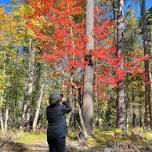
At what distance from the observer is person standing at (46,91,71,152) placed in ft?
25.0

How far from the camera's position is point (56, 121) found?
7.72 metres

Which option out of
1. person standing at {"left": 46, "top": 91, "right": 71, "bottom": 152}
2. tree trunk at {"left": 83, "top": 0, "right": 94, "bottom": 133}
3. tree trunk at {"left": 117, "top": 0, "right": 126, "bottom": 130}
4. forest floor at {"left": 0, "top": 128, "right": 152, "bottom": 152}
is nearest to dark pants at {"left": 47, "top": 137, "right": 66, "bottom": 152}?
person standing at {"left": 46, "top": 91, "right": 71, "bottom": 152}

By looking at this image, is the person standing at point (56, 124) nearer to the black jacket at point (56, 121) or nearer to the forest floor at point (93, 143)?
the black jacket at point (56, 121)

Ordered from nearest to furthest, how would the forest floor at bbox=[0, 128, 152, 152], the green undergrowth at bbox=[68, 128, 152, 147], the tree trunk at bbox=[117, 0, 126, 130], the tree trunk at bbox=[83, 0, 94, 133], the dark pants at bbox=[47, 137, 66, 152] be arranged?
1. the dark pants at bbox=[47, 137, 66, 152]
2. the forest floor at bbox=[0, 128, 152, 152]
3. the green undergrowth at bbox=[68, 128, 152, 147]
4. the tree trunk at bbox=[83, 0, 94, 133]
5. the tree trunk at bbox=[117, 0, 126, 130]

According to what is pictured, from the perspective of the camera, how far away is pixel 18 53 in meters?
41.4

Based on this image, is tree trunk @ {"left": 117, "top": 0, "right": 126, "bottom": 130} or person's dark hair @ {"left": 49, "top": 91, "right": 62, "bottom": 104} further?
tree trunk @ {"left": 117, "top": 0, "right": 126, "bottom": 130}

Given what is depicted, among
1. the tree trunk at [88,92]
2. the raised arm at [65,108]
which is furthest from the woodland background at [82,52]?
the raised arm at [65,108]

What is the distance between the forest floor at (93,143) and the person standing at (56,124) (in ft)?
10.5

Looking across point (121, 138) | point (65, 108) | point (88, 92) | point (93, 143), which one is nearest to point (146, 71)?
point (88, 92)

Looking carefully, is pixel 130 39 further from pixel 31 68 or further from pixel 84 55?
pixel 84 55

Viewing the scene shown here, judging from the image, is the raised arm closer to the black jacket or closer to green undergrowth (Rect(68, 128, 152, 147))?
the black jacket

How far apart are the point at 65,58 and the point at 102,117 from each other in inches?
1648

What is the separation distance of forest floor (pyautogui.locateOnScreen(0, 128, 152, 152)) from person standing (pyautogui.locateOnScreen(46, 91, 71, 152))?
10.5 ft

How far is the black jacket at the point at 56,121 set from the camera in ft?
25.1
